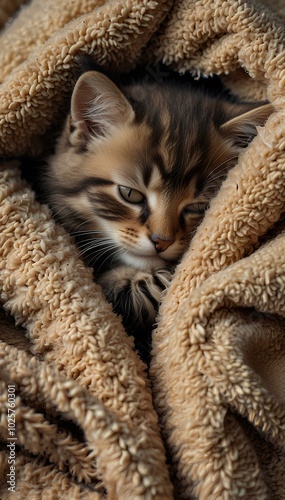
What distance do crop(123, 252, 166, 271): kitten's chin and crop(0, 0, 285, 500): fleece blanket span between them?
0.13 metres

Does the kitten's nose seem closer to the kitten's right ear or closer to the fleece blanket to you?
the fleece blanket

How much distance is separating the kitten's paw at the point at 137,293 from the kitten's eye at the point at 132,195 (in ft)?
0.55

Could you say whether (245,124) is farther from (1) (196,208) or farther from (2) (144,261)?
(2) (144,261)

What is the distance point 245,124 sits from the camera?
1.19 metres

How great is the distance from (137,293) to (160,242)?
0.15m

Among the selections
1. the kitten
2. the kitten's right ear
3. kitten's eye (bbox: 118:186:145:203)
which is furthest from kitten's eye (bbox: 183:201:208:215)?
the kitten's right ear

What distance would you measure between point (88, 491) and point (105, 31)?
36.4 inches

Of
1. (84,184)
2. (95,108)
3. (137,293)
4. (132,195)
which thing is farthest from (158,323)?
(95,108)

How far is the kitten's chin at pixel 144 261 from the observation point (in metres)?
1.18

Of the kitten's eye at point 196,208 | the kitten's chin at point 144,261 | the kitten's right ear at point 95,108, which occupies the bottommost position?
the kitten's chin at point 144,261

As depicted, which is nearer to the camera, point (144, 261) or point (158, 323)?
point (158, 323)

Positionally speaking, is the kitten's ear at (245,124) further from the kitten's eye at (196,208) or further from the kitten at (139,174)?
the kitten's eye at (196,208)

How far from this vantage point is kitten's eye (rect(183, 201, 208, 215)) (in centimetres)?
119

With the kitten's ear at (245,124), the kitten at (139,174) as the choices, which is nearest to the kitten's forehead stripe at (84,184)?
the kitten at (139,174)
